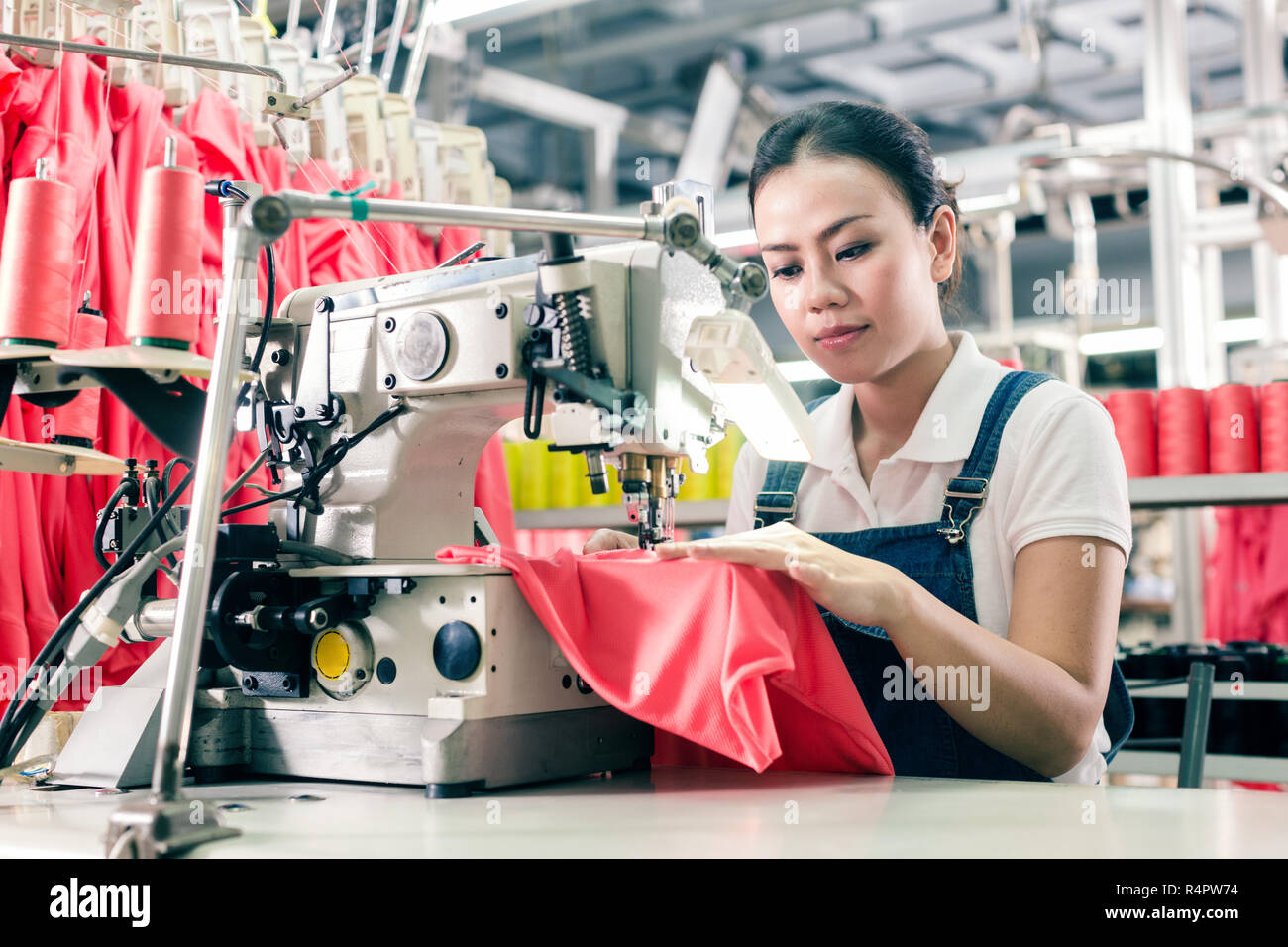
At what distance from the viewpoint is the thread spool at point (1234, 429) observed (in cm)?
297

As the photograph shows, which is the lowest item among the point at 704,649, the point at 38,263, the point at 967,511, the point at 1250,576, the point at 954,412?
the point at 1250,576

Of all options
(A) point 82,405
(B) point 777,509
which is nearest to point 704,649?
(B) point 777,509

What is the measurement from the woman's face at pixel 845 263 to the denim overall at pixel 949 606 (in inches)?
6.9

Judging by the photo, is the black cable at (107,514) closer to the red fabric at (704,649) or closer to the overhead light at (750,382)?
the red fabric at (704,649)

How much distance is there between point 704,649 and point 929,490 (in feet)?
1.91

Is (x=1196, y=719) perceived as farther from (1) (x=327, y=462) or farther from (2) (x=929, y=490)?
(1) (x=327, y=462)

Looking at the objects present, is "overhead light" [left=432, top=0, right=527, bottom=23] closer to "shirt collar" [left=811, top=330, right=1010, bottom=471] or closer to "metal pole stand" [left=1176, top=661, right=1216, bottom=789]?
"shirt collar" [left=811, top=330, right=1010, bottom=471]

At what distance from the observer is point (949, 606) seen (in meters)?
1.54

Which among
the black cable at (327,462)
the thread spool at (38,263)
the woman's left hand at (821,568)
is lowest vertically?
the woman's left hand at (821,568)

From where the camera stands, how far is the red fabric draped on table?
6.16 ft

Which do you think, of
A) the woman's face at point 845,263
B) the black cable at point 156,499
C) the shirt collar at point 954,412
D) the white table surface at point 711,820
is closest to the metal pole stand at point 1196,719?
the shirt collar at point 954,412

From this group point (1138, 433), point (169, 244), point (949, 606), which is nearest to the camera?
point (169, 244)

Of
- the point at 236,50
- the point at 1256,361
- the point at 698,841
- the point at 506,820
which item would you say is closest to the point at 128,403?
the point at 506,820
